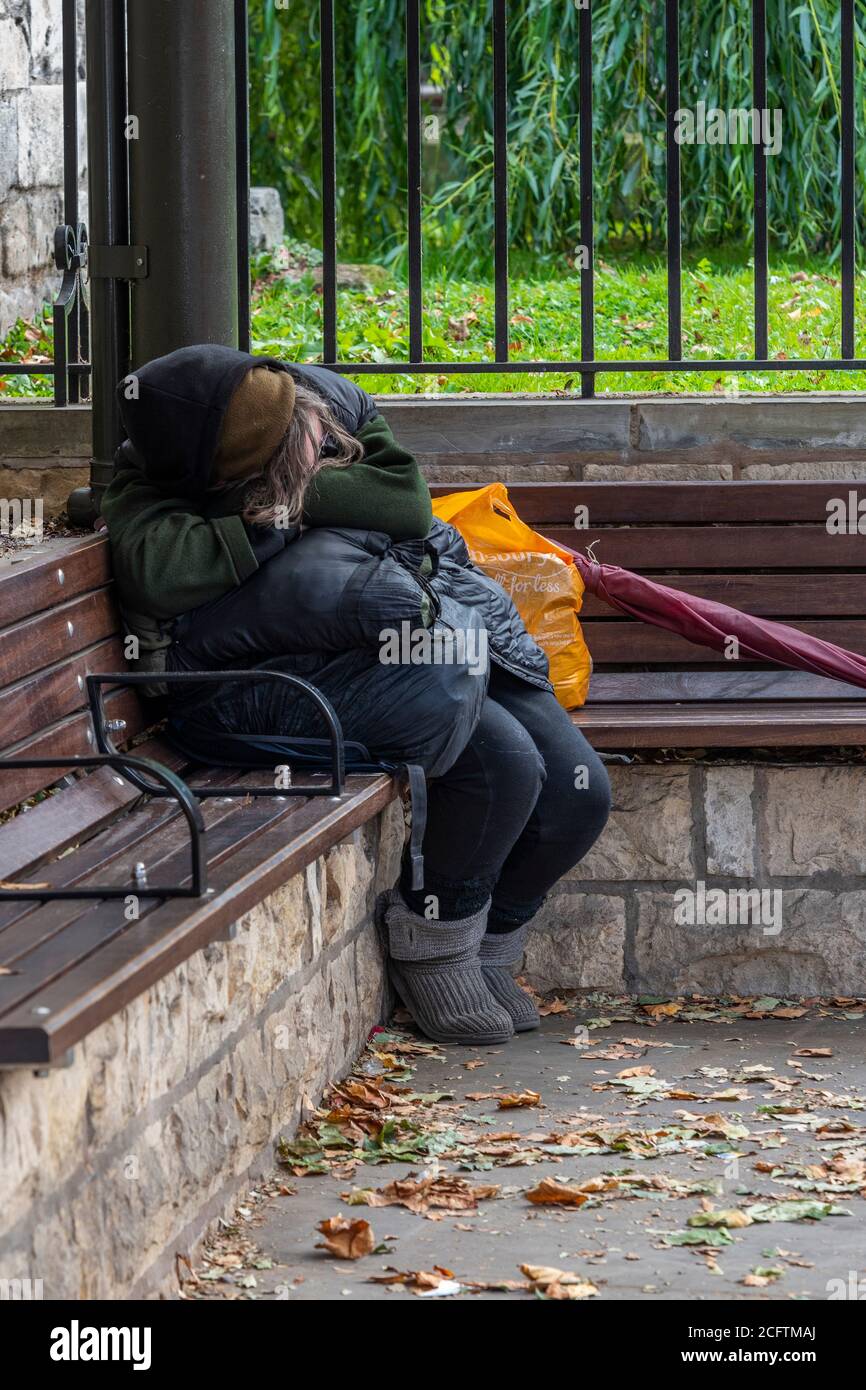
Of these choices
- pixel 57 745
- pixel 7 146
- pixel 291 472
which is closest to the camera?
pixel 57 745

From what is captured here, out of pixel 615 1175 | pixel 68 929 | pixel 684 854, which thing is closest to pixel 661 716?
pixel 684 854

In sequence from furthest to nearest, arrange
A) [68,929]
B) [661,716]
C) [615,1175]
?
[661,716], [615,1175], [68,929]

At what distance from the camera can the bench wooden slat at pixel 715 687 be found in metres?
4.82

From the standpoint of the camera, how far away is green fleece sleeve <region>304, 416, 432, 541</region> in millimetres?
3922

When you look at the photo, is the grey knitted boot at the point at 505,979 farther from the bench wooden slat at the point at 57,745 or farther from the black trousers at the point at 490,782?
the bench wooden slat at the point at 57,745

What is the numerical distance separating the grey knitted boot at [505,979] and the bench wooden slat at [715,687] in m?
0.71

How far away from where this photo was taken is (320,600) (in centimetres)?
383

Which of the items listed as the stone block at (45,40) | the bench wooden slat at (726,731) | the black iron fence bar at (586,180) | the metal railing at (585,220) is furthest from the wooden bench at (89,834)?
the stone block at (45,40)

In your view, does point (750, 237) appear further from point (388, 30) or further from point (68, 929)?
point (68, 929)

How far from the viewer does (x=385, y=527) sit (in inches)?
157

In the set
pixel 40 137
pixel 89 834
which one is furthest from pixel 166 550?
pixel 40 137

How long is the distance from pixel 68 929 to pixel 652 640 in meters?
2.46

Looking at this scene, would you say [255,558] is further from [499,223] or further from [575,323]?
[575,323]

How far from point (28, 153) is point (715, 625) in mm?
3475
